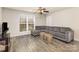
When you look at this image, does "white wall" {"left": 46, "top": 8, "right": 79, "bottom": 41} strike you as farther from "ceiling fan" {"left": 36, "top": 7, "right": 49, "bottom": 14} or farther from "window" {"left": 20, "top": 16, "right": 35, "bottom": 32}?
"window" {"left": 20, "top": 16, "right": 35, "bottom": 32}

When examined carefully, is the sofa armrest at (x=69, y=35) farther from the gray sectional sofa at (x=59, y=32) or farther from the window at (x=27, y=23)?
the window at (x=27, y=23)

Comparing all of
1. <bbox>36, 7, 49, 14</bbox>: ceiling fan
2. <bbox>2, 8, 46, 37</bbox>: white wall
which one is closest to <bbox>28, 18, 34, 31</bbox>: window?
<bbox>2, 8, 46, 37</bbox>: white wall

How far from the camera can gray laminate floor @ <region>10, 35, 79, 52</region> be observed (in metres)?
1.57

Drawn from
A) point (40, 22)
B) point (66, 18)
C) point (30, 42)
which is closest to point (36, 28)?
point (40, 22)

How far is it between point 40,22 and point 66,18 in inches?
19.4

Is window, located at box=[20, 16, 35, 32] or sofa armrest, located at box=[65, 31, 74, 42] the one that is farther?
window, located at box=[20, 16, 35, 32]

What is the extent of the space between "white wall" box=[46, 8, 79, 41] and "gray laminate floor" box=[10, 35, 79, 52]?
201mm

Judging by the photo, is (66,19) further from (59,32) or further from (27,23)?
(27,23)

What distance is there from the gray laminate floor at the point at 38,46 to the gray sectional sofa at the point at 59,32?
9 cm

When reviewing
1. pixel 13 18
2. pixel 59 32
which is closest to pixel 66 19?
pixel 59 32

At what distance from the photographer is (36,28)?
1.73 m
